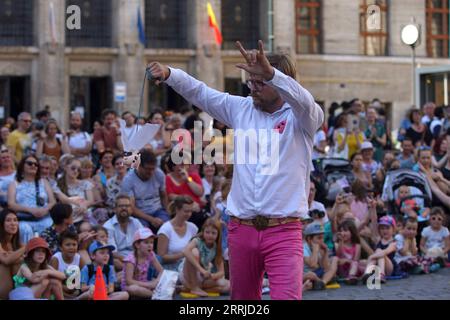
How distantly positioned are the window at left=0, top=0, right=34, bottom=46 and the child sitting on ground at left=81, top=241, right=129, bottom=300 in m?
23.8

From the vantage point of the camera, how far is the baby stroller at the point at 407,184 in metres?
16.3

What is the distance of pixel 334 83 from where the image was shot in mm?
39406

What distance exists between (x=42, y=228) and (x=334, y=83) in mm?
27180

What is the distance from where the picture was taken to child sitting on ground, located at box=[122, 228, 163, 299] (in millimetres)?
12711

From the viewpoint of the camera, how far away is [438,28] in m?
40.4

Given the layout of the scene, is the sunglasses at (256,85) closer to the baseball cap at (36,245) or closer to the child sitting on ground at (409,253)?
the baseball cap at (36,245)

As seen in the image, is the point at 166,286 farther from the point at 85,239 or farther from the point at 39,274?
the point at 39,274

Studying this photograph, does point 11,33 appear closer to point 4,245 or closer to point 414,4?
point 414,4

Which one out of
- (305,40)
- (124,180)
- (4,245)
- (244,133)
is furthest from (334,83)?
(244,133)

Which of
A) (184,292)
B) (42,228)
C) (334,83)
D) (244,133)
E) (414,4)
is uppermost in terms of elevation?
(414,4)

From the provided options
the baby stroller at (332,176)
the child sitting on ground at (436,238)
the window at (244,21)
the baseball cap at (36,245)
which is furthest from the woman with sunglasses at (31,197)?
the window at (244,21)

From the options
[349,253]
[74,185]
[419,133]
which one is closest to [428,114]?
[419,133]

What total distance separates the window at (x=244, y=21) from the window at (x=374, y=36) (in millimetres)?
3847

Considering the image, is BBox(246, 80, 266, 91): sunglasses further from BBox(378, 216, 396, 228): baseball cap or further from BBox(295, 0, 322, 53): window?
BBox(295, 0, 322, 53): window
